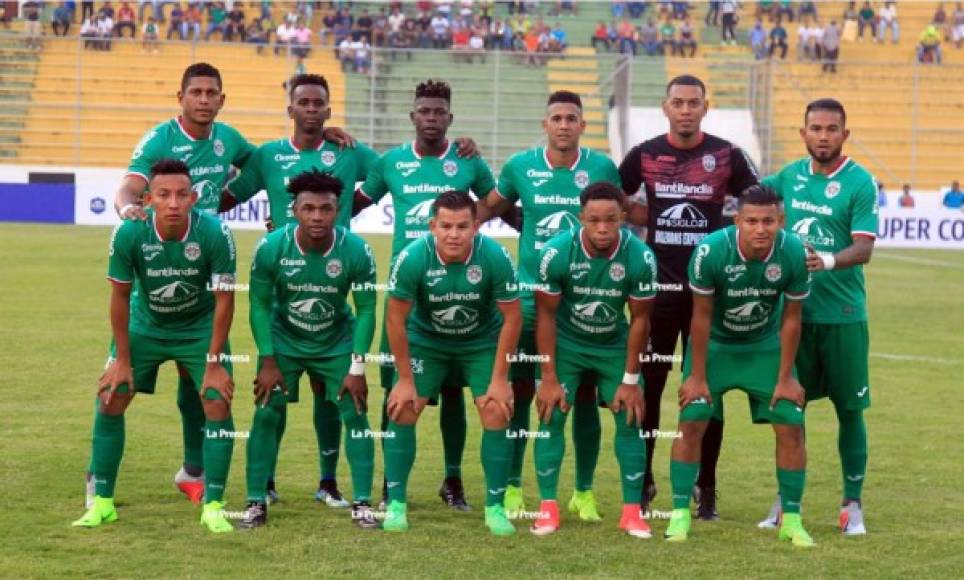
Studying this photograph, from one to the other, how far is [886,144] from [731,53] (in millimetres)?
5341

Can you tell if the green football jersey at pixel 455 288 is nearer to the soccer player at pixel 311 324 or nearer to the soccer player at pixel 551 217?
the soccer player at pixel 311 324

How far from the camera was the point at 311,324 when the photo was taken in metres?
8.45

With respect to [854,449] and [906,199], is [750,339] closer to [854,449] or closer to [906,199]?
[854,449]

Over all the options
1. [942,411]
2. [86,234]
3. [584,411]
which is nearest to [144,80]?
[86,234]

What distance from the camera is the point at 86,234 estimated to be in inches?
1150

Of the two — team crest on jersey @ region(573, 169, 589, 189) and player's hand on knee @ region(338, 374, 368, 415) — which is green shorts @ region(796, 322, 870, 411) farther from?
player's hand on knee @ region(338, 374, 368, 415)

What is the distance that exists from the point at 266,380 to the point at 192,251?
83 cm

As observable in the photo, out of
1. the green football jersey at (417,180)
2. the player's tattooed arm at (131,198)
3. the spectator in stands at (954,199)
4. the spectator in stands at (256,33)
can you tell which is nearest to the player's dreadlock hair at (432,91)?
the green football jersey at (417,180)

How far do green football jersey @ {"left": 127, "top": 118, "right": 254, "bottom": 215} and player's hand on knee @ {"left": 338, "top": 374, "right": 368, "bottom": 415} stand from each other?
1454 millimetres

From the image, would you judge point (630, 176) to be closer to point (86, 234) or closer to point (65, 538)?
point (65, 538)

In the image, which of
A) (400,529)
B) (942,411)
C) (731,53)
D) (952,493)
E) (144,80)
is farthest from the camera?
(731,53)

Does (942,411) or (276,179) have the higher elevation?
(276,179)

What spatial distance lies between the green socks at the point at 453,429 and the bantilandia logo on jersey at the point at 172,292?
5.51ft

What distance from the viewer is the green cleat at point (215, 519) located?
8055 mm
